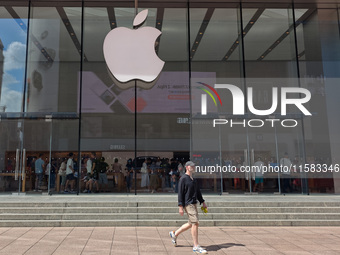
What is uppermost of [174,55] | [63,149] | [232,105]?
[174,55]

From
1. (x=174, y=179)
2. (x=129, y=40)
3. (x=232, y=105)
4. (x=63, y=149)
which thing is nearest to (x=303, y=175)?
(x=232, y=105)

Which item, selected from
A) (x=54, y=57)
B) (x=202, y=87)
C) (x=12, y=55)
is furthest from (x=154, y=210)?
(x=12, y=55)

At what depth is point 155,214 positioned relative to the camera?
26.8 ft

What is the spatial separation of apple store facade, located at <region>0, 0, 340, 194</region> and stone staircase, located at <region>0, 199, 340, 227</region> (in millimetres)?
3531

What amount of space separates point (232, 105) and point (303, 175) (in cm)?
400

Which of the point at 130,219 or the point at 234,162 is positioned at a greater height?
the point at 234,162

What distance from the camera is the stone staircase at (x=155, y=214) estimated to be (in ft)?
25.5

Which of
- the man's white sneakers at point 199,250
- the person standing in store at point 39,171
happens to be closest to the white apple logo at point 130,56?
→ the person standing in store at point 39,171

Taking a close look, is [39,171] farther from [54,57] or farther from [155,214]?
[155,214]

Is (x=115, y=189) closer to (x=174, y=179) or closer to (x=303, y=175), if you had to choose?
(x=174, y=179)

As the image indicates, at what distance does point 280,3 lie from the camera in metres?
13.7

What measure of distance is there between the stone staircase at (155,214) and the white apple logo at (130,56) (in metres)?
4.36

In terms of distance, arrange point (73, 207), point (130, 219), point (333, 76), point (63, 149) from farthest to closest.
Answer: point (63, 149) → point (333, 76) → point (73, 207) → point (130, 219)

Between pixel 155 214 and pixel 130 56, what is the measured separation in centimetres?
533
